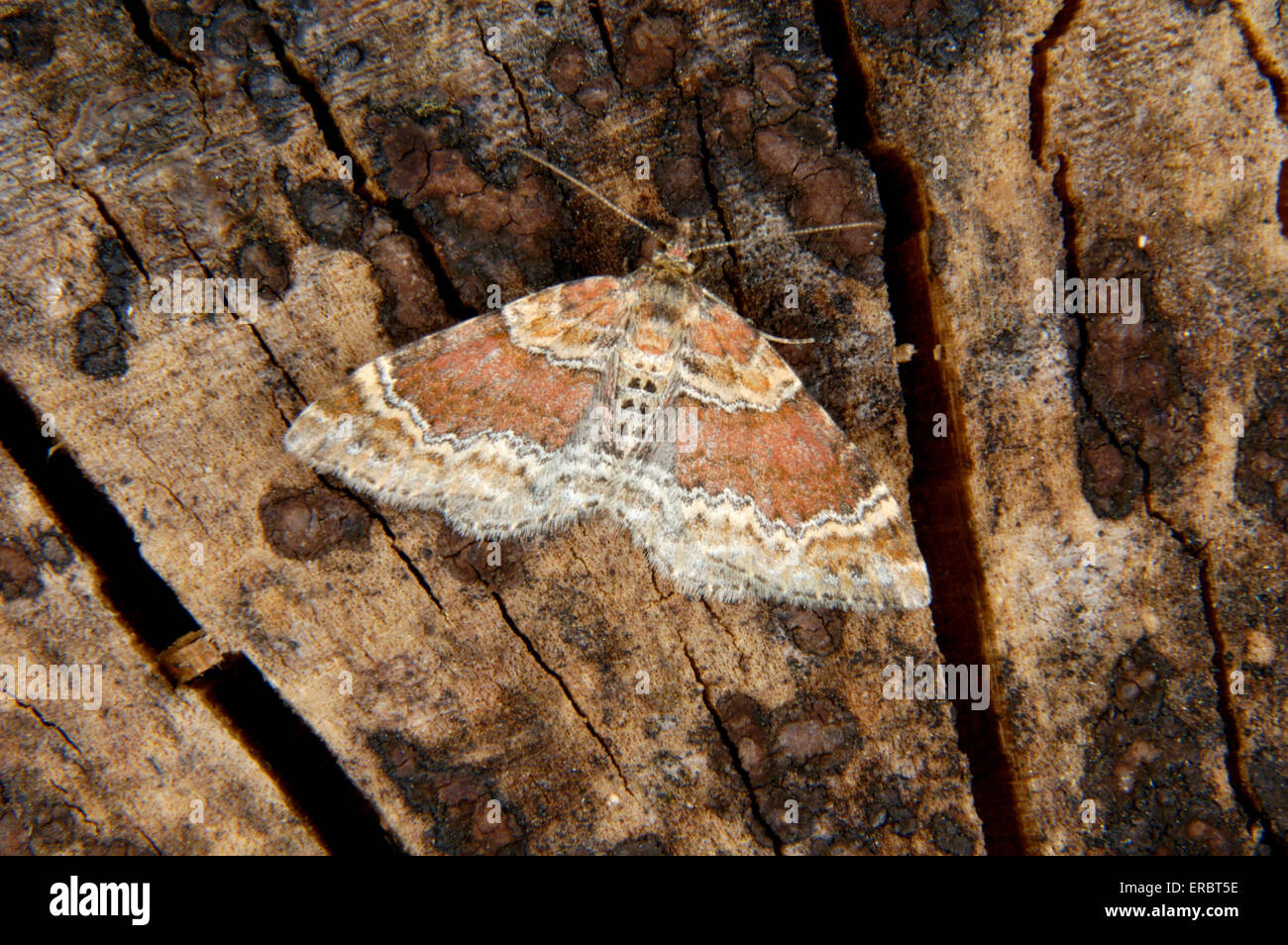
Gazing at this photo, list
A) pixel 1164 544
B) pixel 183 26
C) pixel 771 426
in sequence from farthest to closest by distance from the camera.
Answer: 1. pixel 771 426
2. pixel 1164 544
3. pixel 183 26

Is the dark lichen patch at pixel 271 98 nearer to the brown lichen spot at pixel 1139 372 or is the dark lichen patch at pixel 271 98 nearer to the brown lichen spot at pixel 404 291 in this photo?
the brown lichen spot at pixel 404 291

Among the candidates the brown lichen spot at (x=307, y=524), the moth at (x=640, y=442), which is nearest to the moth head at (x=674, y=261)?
the moth at (x=640, y=442)

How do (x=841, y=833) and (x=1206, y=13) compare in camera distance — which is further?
(x=841, y=833)

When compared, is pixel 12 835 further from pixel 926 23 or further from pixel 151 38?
pixel 926 23

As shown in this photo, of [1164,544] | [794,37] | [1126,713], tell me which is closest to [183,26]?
[794,37]

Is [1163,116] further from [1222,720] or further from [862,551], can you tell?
[1222,720]

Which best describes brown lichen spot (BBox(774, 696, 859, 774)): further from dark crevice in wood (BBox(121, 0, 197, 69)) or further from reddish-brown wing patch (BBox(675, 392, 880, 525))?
dark crevice in wood (BBox(121, 0, 197, 69))

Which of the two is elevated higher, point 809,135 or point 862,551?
point 809,135
